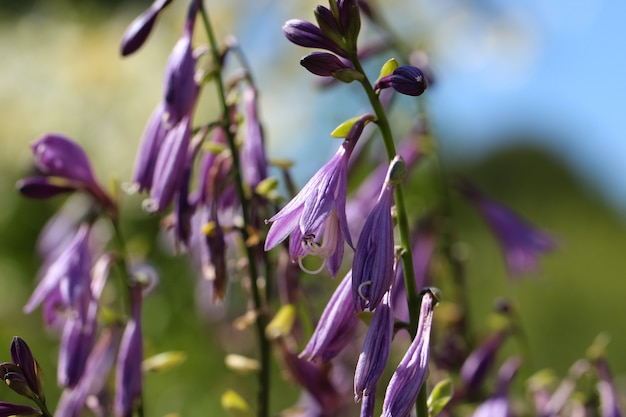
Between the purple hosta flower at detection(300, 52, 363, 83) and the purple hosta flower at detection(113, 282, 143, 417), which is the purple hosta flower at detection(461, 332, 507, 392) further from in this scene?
the purple hosta flower at detection(300, 52, 363, 83)

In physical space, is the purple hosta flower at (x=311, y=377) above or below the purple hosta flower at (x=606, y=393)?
above

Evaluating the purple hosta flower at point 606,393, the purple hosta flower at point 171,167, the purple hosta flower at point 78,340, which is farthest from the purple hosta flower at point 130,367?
the purple hosta flower at point 606,393

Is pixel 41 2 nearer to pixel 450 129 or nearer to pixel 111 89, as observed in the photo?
pixel 111 89

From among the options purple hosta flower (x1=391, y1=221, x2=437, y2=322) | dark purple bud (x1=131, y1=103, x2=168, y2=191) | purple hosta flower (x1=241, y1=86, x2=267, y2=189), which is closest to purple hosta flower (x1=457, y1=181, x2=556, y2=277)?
purple hosta flower (x1=391, y1=221, x2=437, y2=322)

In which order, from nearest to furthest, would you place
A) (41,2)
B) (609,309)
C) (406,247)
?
1. (406,247)
2. (41,2)
3. (609,309)

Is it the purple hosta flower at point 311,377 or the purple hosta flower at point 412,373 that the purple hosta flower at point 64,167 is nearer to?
the purple hosta flower at point 311,377

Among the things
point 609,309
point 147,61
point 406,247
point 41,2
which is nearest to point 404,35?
point 147,61
